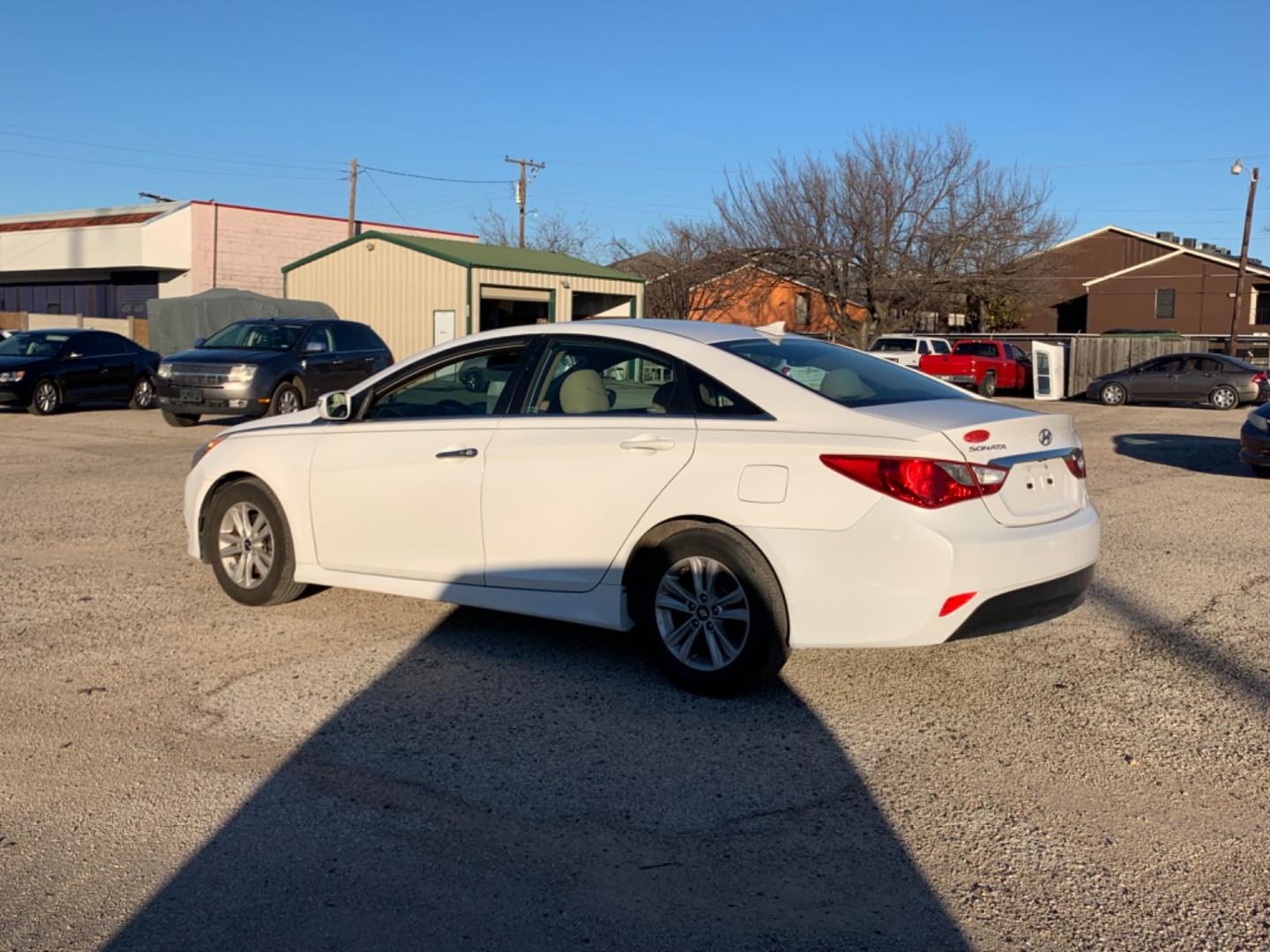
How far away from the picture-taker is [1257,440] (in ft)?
43.6

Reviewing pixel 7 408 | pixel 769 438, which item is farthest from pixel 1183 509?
pixel 7 408

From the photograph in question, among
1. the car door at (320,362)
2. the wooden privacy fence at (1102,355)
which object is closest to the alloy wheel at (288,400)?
the car door at (320,362)

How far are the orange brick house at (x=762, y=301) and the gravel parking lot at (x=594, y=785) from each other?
3792cm

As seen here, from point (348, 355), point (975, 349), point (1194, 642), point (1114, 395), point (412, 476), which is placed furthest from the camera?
point (975, 349)

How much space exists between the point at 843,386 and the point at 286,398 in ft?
44.8

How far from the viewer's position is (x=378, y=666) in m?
5.67

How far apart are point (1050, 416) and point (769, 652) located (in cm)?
167


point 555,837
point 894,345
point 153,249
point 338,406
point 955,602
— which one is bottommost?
point 555,837

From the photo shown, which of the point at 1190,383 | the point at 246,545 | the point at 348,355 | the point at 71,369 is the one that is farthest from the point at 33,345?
the point at 1190,383

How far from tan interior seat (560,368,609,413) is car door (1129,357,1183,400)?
27962 mm

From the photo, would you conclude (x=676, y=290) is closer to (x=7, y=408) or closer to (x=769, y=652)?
(x=7, y=408)

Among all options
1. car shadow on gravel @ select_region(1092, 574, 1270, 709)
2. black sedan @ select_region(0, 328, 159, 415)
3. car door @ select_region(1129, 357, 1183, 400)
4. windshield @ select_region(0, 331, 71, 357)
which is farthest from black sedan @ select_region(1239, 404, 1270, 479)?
windshield @ select_region(0, 331, 71, 357)

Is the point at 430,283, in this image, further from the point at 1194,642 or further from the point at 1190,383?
the point at 1194,642

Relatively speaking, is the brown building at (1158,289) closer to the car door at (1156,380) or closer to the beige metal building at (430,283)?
the car door at (1156,380)
